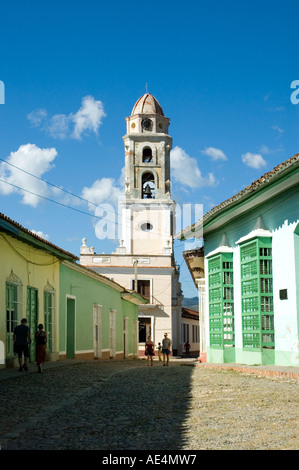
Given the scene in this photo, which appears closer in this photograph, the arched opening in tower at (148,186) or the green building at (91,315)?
the green building at (91,315)

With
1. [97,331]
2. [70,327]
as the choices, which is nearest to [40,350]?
[70,327]

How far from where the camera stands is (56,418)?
23.1 ft

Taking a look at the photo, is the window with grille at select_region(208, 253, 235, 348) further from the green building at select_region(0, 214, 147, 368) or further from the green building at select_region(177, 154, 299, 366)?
the green building at select_region(0, 214, 147, 368)

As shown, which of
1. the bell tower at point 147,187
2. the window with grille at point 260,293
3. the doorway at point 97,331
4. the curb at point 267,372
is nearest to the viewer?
the curb at point 267,372

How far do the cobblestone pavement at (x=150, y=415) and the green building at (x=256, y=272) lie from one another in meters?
2.32

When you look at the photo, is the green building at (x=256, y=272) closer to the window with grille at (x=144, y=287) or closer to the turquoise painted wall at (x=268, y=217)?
the turquoise painted wall at (x=268, y=217)

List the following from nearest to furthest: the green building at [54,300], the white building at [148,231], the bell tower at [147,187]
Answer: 1. the green building at [54,300]
2. the white building at [148,231]
3. the bell tower at [147,187]

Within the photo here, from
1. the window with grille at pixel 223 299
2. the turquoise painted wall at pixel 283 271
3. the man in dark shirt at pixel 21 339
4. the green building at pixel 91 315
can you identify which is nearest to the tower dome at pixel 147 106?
the green building at pixel 91 315

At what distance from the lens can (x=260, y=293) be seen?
14.2 meters

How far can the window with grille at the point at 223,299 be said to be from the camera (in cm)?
1680

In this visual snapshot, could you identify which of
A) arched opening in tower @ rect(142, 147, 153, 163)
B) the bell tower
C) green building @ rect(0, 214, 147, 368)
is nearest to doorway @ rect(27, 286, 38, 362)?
green building @ rect(0, 214, 147, 368)

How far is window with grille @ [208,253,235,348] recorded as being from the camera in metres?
16.8

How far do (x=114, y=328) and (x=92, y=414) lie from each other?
870 inches
